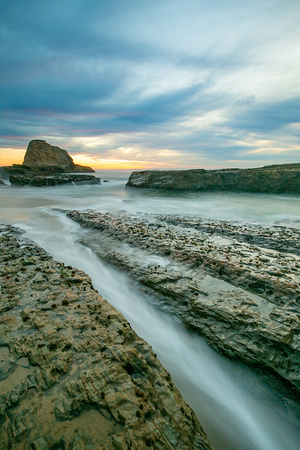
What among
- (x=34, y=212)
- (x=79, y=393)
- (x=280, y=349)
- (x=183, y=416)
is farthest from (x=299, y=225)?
(x=34, y=212)

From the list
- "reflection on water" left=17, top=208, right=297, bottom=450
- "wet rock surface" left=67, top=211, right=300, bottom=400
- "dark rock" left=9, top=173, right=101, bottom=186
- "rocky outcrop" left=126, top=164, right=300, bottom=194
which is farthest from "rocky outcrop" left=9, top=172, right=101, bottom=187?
"reflection on water" left=17, top=208, right=297, bottom=450

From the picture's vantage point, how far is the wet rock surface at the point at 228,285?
329 centimetres

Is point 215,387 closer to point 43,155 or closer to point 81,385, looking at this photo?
point 81,385

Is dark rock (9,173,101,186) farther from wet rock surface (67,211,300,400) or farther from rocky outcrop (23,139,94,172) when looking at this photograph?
rocky outcrop (23,139,94,172)

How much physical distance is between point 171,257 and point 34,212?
11.4m

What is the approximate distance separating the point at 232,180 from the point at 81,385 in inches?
1180

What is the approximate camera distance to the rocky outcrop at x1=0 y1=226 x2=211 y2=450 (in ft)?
6.06

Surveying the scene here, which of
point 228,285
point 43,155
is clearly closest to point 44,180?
point 228,285

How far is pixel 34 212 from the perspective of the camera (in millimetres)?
13836

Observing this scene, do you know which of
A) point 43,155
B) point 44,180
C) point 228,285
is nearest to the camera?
point 228,285

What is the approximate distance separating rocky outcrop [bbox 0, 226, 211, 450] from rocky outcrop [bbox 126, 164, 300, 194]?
25351 mm

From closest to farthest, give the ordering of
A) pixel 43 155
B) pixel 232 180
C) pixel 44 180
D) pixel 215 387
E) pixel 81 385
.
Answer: pixel 81 385 < pixel 215 387 < pixel 232 180 < pixel 44 180 < pixel 43 155

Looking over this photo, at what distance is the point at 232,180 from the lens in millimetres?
28750

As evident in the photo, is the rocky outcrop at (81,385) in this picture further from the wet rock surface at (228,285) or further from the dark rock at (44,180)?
the dark rock at (44,180)
